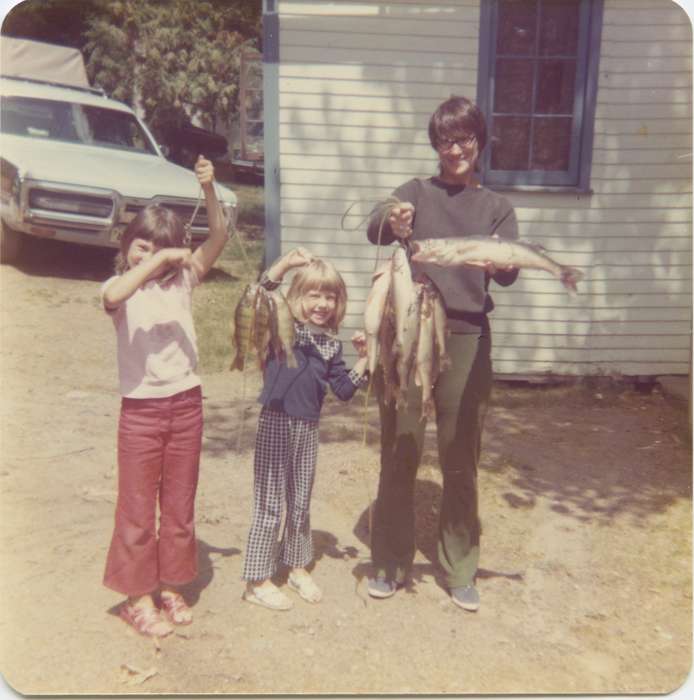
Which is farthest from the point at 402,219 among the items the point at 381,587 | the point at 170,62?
the point at 170,62

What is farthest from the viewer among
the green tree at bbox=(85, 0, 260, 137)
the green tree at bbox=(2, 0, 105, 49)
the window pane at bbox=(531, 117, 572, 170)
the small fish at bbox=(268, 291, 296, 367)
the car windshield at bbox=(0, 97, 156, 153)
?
the green tree at bbox=(85, 0, 260, 137)

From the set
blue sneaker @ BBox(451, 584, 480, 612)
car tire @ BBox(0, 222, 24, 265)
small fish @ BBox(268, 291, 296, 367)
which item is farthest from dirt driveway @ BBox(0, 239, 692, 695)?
car tire @ BBox(0, 222, 24, 265)

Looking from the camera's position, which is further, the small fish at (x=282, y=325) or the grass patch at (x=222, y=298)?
the grass patch at (x=222, y=298)

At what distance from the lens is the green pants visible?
11.6 feet

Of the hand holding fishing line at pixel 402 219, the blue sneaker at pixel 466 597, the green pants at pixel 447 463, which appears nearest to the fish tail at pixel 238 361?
the green pants at pixel 447 463

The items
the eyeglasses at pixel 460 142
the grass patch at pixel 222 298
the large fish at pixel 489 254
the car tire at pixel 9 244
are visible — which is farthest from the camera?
the car tire at pixel 9 244

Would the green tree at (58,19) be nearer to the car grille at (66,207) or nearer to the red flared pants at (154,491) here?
the car grille at (66,207)

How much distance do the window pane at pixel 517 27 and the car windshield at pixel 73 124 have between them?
4.68m

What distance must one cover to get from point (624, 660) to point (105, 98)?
9321mm

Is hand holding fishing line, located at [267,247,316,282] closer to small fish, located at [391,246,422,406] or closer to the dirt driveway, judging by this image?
small fish, located at [391,246,422,406]

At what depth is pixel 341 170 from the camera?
23.7 feet

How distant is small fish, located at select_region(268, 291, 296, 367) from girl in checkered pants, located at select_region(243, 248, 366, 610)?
182mm

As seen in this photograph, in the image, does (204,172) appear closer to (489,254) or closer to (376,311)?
(376,311)

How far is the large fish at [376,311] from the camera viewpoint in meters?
3.04
